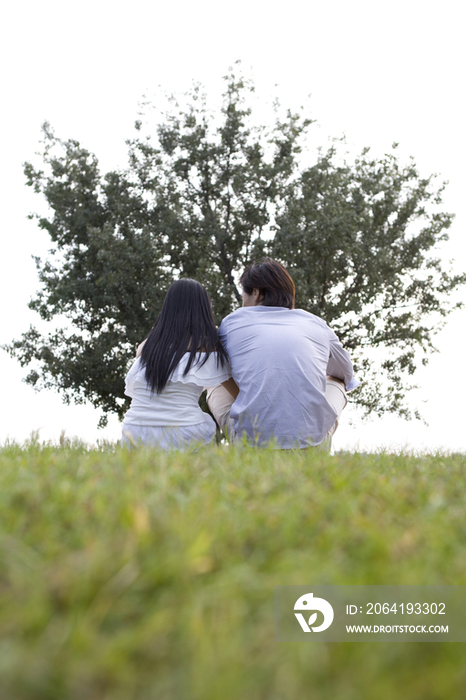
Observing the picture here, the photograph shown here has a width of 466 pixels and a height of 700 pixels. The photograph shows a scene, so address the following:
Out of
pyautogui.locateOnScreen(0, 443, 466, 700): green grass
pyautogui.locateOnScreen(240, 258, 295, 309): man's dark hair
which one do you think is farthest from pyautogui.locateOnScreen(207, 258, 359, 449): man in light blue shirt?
pyautogui.locateOnScreen(0, 443, 466, 700): green grass

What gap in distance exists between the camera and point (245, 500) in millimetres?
1912

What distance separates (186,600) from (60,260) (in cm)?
1861

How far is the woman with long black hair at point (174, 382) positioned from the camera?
4.80 m

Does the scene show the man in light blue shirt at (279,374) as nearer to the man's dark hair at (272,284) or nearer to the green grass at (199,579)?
the man's dark hair at (272,284)

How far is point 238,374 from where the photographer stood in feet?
16.1

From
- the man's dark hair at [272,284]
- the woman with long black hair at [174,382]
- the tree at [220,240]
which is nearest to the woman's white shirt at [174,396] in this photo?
the woman with long black hair at [174,382]

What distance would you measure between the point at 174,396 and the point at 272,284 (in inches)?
63.7

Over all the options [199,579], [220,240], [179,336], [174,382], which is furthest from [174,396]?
[220,240]

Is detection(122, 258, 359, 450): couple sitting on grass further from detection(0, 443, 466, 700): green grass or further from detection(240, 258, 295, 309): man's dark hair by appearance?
detection(0, 443, 466, 700): green grass

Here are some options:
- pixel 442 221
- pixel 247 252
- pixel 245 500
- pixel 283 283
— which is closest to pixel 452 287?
pixel 442 221

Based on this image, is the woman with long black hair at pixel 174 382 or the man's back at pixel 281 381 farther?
the woman with long black hair at pixel 174 382

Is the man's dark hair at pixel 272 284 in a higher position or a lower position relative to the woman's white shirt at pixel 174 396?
higher

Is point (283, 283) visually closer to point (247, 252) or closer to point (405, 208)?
point (247, 252)

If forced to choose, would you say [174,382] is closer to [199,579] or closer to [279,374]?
[279,374]
